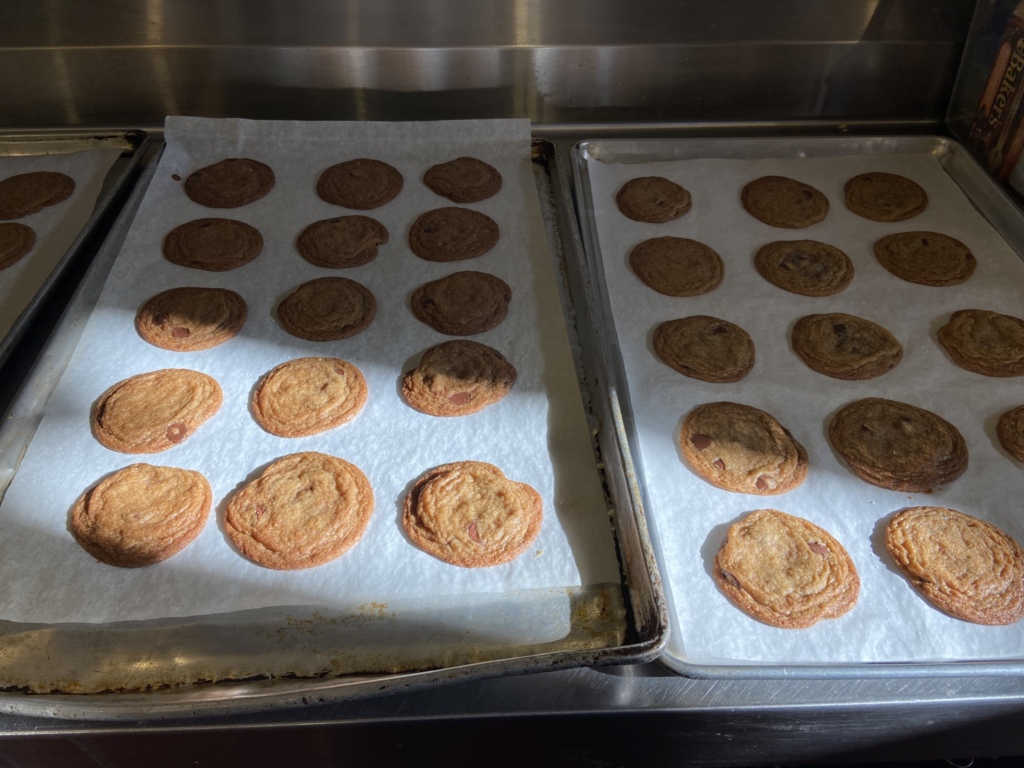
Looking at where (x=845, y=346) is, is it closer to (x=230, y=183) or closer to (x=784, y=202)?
(x=784, y=202)

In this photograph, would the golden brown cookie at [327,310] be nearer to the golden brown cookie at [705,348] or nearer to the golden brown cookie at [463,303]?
the golden brown cookie at [463,303]

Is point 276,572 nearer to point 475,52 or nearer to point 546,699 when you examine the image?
point 546,699

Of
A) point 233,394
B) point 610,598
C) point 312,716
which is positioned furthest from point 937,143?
point 312,716

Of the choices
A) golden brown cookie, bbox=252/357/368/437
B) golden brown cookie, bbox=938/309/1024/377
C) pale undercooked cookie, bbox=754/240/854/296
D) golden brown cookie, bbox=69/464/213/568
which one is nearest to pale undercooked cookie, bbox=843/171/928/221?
pale undercooked cookie, bbox=754/240/854/296

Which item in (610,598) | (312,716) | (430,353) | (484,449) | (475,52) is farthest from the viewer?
(475,52)

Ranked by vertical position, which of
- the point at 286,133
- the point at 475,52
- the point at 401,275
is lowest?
the point at 401,275

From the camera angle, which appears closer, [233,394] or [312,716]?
[312,716]

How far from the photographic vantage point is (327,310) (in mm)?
1773

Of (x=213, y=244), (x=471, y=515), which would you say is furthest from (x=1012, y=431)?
(x=213, y=244)

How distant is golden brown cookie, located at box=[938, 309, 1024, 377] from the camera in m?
1.66

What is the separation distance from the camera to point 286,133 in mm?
2195

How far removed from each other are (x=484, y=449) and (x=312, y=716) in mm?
613

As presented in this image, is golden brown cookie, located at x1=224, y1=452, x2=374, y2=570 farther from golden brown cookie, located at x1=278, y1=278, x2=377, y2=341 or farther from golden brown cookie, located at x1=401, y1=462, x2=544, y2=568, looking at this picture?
golden brown cookie, located at x1=278, y1=278, x2=377, y2=341

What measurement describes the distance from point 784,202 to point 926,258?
40 centimetres
